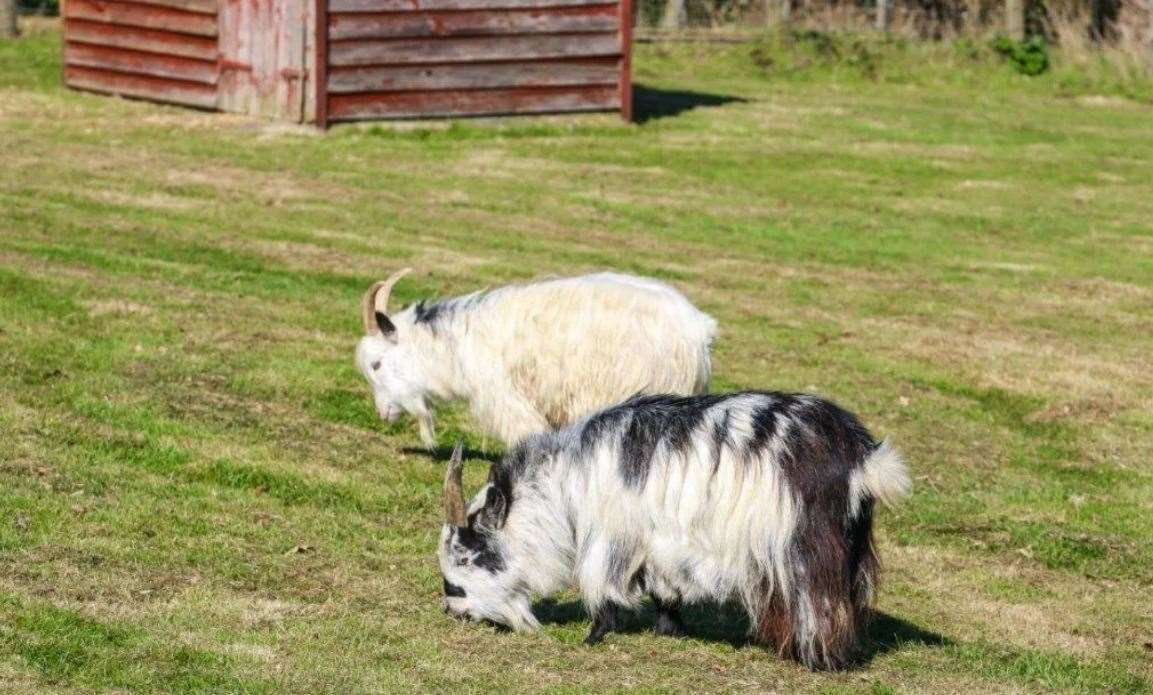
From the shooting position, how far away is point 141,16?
27.7 m

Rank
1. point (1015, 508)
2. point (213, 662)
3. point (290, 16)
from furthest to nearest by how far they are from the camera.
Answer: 1. point (290, 16)
2. point (1015, 508)
3. point (213, 662)

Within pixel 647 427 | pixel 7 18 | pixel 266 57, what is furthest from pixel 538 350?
pixel 7 18

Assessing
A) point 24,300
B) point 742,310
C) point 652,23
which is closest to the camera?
point 24,300

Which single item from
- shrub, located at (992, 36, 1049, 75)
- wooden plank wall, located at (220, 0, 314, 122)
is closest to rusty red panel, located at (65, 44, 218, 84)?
wooden plank wall, located at (220, 0, 314, 122)

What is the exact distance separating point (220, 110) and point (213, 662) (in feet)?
64.9

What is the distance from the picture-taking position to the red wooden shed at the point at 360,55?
25.8m

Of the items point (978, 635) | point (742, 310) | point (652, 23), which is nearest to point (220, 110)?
point (742, 310)

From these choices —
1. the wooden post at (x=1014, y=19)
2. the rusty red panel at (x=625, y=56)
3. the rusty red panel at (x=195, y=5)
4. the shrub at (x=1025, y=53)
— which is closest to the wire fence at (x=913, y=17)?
the wooden post at (x=1014, y=19)

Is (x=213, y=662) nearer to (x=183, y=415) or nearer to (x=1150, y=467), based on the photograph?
(x=183, y=415)

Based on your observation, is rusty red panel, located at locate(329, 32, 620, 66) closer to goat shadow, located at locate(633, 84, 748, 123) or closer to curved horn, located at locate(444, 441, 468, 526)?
goat shadow, located at locate(633, 84, 748, 123)

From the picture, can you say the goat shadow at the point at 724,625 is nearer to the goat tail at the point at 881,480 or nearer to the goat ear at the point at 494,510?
the goat ear at the point at 494,510

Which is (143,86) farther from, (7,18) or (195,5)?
(7,18)

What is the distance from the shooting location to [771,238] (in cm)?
2248

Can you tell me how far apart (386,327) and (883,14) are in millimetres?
27812
